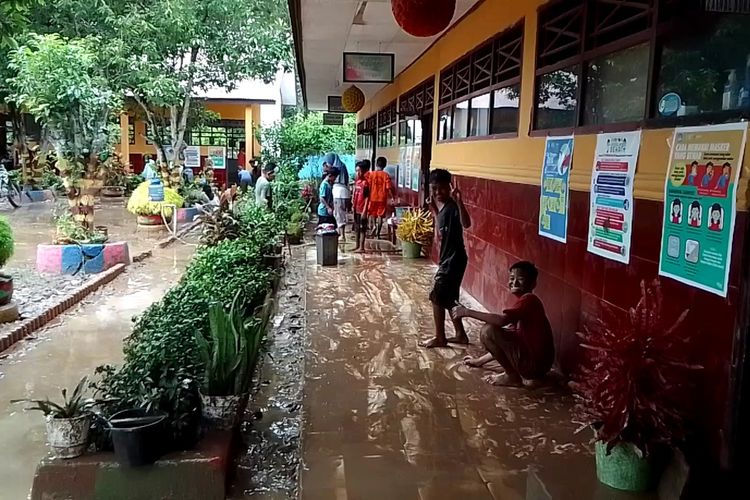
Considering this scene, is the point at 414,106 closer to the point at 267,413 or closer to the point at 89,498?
the point at 267,413

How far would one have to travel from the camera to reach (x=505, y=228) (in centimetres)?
614

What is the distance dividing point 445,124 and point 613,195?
17.4 feet

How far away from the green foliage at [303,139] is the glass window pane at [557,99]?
1629 centimetres

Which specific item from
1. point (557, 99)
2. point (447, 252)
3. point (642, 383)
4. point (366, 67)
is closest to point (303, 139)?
point (366, 67)

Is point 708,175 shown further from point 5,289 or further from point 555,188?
point 5,289

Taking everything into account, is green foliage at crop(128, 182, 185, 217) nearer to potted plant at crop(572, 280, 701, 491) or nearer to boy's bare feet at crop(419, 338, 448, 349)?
boy's bare feet at crop(419, 338, 448, 349)

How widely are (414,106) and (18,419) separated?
8.16m

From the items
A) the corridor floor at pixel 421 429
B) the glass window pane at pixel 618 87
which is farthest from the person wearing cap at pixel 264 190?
the glass window pane at pixel 618 87

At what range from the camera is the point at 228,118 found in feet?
97.8

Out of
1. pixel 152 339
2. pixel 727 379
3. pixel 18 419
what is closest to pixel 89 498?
pixel 152 339

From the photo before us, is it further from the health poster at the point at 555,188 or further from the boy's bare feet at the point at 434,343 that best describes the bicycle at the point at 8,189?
the health poster at the point at 555,188

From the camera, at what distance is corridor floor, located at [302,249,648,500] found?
327 centimetres

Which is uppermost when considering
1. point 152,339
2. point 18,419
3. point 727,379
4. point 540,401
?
point 727,379

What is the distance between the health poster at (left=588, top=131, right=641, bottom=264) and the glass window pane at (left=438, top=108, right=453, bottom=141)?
466cm
